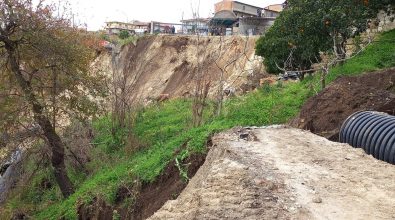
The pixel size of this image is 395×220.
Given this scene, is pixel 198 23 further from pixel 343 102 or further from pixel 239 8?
pixel 239 8

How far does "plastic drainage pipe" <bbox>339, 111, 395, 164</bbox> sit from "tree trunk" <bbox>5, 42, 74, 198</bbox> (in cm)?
710

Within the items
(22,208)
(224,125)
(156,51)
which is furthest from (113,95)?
(156,51)

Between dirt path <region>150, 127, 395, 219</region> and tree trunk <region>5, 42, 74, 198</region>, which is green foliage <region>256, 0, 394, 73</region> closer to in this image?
dirt path <region>150, 127, 395, 219</region>

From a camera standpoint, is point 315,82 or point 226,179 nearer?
point 226,179

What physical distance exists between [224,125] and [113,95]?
6219 millimetres

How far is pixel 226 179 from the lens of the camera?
18.2 ft

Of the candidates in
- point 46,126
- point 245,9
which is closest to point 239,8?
point 245,9

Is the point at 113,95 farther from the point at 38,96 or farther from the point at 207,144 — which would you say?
the point at 207,144

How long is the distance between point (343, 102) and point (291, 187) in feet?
16.2

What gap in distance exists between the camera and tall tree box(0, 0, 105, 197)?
1075 cm

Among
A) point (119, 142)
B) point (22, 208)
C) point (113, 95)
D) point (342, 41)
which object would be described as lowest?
point (22, 208)

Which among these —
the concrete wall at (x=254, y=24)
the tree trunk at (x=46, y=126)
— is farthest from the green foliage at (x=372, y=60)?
the concrete wall at (x=254, y=24)

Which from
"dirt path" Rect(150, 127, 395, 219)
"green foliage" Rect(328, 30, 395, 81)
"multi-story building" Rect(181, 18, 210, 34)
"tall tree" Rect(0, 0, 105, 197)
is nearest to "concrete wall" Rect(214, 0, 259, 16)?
"multi-story building" Rect(181, 18, 210, 34)

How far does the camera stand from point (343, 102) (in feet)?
31.7
